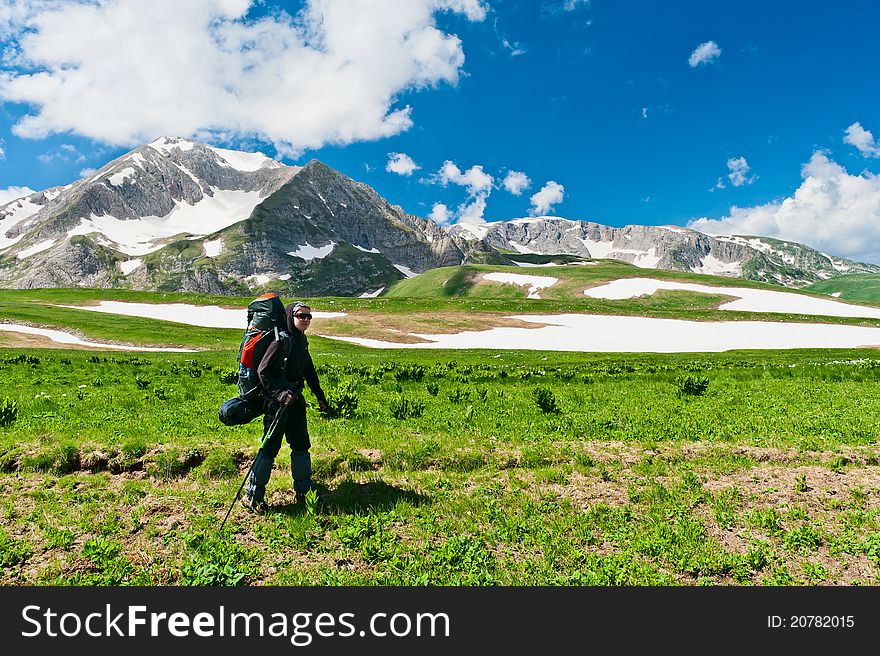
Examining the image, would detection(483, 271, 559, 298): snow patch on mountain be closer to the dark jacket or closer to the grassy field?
the grassy field

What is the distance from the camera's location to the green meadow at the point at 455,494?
665cm

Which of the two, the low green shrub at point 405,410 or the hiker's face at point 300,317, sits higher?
the hiker's face at point 300,317

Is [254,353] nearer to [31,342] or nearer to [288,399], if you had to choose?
[288,399]

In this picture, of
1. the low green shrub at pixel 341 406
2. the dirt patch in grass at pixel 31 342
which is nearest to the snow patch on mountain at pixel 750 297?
the low green shrub at pixel 341 406

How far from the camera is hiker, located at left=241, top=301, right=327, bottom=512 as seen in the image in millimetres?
8117

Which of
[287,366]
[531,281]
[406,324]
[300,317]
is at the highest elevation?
[531,281]

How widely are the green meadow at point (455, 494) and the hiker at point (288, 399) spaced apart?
503mm

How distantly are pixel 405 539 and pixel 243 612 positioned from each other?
8.73ft

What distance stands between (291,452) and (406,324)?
219ft

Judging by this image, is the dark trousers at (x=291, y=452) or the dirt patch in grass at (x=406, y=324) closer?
the dark trousers at (x=291, y=452)

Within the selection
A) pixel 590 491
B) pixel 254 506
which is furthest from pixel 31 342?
pixel 590 491

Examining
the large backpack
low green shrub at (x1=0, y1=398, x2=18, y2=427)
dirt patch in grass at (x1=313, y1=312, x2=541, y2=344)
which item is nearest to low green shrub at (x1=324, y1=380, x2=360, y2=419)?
the large backpack

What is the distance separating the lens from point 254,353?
8.23m

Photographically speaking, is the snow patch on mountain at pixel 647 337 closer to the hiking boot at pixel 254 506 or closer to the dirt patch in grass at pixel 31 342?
the dirt patch in grass at pixel 31 342
